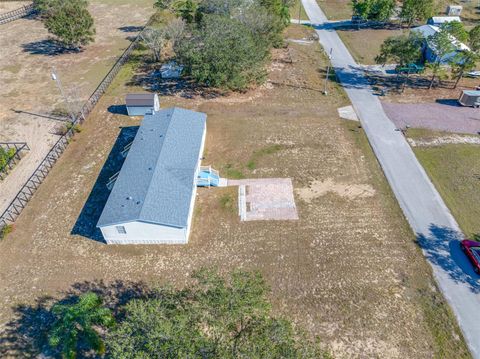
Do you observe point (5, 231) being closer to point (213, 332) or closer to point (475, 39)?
point (213, 332)

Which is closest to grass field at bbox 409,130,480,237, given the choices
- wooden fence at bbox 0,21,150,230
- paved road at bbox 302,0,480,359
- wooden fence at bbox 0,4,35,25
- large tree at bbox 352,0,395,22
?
paved road at bbox 302,0,480,359

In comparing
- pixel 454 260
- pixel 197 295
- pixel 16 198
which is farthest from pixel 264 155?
pixel 16 198

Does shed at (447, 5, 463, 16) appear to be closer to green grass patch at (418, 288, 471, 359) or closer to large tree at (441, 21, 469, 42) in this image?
large tree at (441, 21, 469, 42)

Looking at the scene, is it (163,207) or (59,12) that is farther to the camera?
(59,12)

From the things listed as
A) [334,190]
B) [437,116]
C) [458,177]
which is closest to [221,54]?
[334,190]

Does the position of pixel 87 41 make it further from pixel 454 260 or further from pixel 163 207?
pixel 454 260
